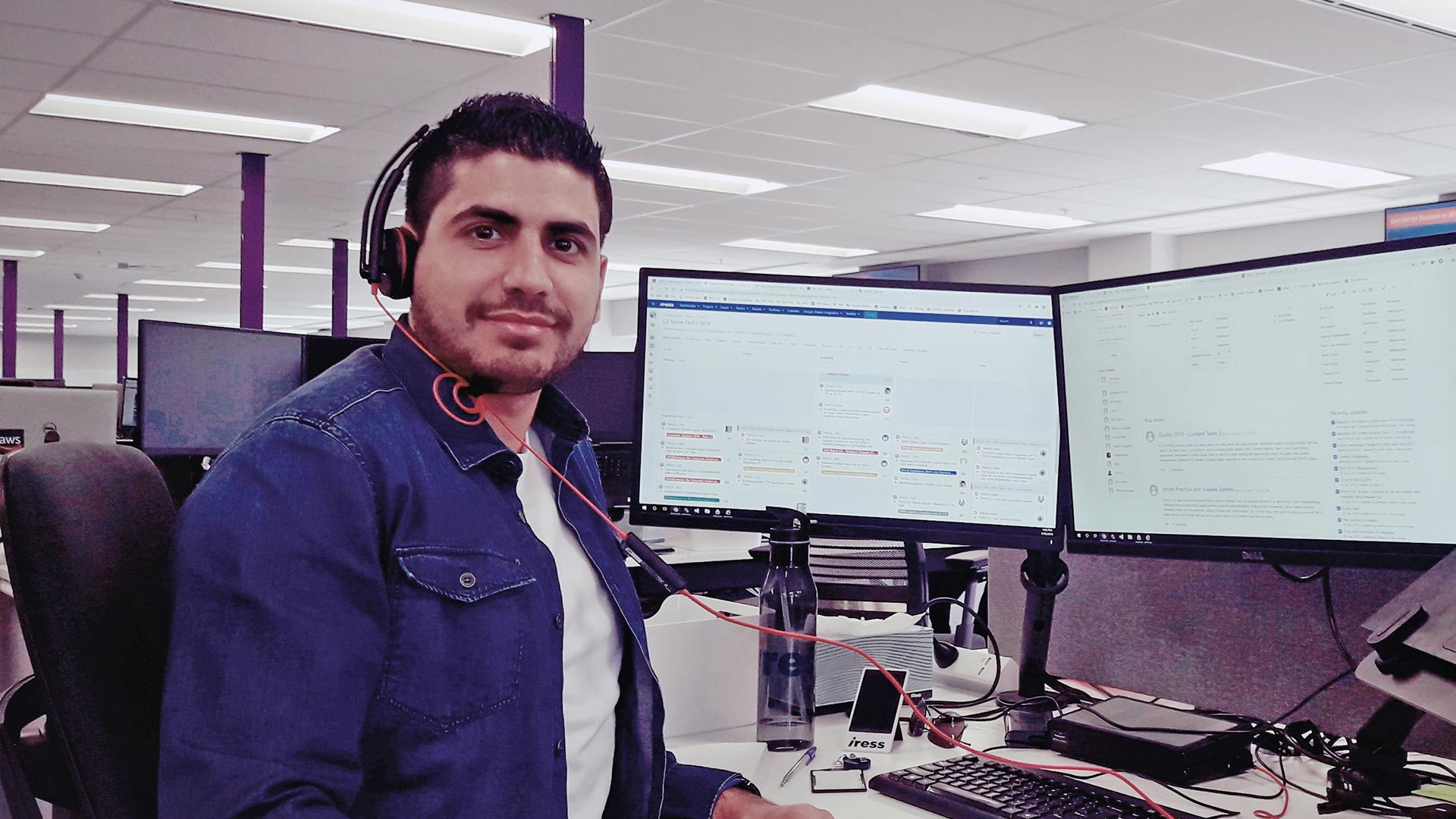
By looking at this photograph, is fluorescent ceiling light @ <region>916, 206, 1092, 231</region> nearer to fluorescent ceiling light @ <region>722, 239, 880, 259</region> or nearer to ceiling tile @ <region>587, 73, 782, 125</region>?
fluorescent ceiling light @ <region>722, 239, 880, 259</region>

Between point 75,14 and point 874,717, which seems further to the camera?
point 75,14

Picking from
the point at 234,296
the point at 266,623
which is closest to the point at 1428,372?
the point at 266,623

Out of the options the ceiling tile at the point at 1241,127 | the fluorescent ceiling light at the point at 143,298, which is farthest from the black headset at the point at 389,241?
the fluorescent ceiling light at the point at 143,298

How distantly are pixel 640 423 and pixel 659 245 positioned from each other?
9.10m

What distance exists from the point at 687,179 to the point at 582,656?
252 inches

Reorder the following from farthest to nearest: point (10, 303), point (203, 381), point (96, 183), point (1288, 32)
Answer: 1. point (10, 303)
2. point (96, 183)
3. point (1288, 32)
4. point (203, 381)

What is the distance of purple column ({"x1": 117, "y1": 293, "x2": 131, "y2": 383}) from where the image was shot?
49.3 feet

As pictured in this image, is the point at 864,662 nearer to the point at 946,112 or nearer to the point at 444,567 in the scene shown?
the point at 444,567

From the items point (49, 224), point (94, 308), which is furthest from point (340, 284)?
point (94, 308)

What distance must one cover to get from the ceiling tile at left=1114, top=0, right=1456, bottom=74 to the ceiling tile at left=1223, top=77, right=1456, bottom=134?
350mm

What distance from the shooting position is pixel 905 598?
4.78ft

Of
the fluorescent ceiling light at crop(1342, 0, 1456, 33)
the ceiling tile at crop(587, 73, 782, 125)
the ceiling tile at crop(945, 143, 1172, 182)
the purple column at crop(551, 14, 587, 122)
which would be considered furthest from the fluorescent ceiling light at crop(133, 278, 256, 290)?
the fluorescent ceiling light at crop(1342, 0, 1456, 33)

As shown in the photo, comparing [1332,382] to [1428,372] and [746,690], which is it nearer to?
[1428,372]

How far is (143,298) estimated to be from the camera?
589 inches
